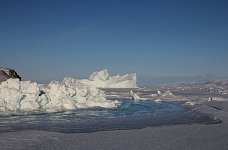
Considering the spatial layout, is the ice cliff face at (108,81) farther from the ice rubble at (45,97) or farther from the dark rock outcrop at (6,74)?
the ice rubble at (45,97)

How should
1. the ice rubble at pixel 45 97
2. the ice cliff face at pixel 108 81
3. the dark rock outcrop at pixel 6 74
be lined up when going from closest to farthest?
the ice rubble at pixel 45 97 → the dark rock outcrop at pixel 6 74 → the ice cliff face at pixel 108 81

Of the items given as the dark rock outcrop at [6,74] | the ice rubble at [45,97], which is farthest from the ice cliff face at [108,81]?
the ice rubble at [45,97]

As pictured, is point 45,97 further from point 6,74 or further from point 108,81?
point 108,81

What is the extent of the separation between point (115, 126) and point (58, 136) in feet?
10.9

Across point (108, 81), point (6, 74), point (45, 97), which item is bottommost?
point (45, 97)

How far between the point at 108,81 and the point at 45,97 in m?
49.2

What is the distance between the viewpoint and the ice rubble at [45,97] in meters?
20.3

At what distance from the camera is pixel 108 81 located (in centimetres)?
7144

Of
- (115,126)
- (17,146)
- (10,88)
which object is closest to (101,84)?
(10,88)

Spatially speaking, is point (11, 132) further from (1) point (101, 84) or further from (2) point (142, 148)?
(1) point (101, 84)

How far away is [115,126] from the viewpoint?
14.4 meters

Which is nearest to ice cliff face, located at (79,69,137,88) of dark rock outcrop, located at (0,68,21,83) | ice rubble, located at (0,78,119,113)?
dark rock outcrop, located at (0,68,21,83)

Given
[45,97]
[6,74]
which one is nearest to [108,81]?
[6,74]

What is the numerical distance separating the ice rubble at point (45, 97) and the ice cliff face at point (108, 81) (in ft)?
142
